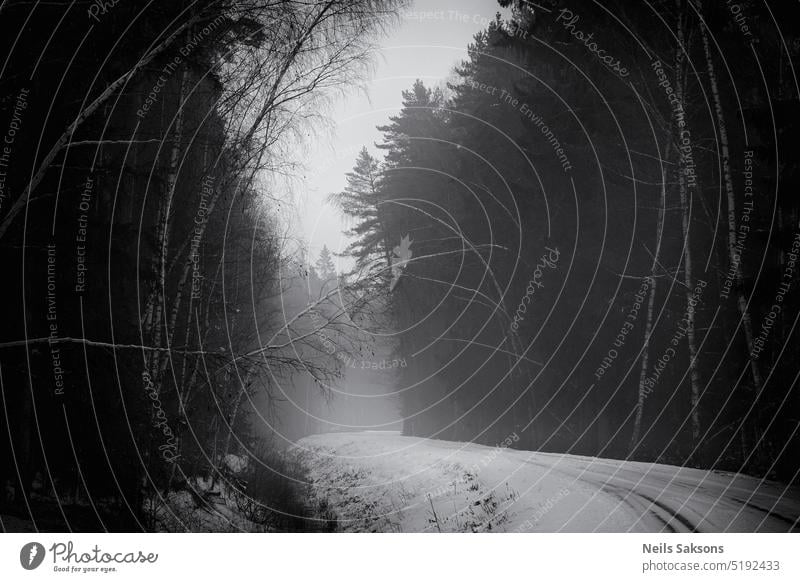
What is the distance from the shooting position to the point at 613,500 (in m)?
5.91

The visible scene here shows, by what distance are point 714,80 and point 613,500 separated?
7854 mm

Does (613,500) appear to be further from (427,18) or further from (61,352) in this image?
(427,18)

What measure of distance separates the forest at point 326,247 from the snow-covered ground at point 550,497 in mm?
1231

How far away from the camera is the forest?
17.6ft

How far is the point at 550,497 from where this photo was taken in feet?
20.6

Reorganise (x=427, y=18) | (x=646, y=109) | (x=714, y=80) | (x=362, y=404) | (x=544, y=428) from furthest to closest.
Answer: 1. (x=362, y=404)
2. (x=544, y=428)
3. (x=646, y=109)
4. (x=714, y=80)
5. (x=427, y=18)

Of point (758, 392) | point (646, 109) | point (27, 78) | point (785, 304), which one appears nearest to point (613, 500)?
point (758, 392)
